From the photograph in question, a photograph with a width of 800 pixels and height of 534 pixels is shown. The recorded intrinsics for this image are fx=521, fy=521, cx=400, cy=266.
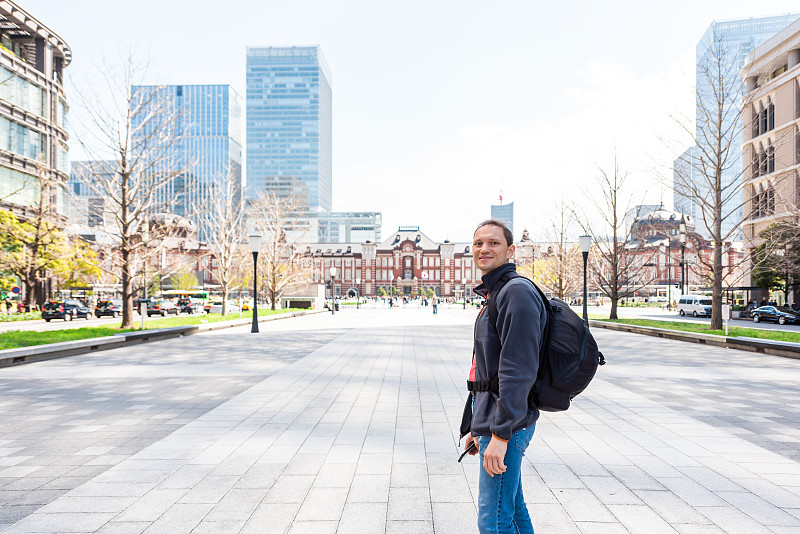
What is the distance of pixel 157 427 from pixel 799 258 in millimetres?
33682

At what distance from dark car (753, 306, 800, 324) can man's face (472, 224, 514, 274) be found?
36.2 metres

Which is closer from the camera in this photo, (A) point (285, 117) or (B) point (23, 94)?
(B) point (23, 94)

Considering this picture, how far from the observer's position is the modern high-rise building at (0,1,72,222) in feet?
129

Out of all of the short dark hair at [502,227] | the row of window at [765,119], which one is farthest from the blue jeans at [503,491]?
the row of window at [765,119]

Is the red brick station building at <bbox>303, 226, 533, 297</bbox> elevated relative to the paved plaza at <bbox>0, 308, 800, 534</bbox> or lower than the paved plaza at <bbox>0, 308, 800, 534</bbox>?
elevated

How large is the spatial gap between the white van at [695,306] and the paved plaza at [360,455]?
33.4m

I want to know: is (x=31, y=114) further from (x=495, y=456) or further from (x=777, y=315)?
(x=777, y=315)

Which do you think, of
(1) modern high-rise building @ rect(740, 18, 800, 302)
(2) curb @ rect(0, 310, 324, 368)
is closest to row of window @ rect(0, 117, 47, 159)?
(2) curb @ rect(0, 310, 324, 368)

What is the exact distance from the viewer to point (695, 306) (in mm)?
42062

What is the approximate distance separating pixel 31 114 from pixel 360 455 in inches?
1943

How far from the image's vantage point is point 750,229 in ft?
143

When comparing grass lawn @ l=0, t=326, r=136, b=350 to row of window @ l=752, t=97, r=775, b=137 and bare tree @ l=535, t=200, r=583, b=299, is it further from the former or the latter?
row of window @ l=752, t=97, r=775, b=137

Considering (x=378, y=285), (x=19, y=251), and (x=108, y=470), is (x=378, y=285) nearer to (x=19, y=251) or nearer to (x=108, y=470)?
(x=19, y=251)

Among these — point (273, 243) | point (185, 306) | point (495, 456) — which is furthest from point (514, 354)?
point (185, 306)
